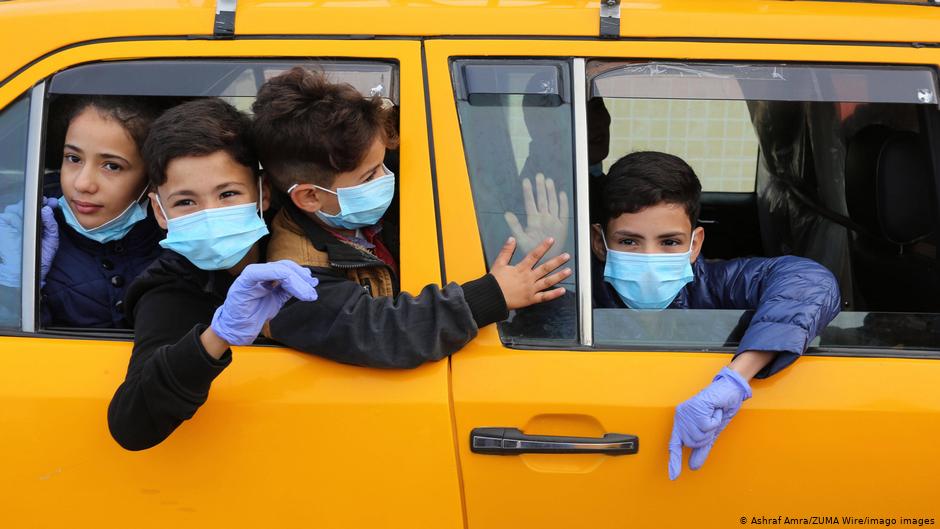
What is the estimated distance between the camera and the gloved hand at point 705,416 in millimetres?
1906

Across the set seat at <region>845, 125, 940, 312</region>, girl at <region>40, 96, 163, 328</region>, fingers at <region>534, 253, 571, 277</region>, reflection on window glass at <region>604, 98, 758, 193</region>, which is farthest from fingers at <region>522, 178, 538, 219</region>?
reflection on window glass at <region>604, 98, 758, 193</region>

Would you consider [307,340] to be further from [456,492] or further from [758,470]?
[758,470]

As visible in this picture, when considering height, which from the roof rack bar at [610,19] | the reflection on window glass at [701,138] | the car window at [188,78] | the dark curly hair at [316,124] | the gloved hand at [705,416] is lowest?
the gloved hand at [705,416]

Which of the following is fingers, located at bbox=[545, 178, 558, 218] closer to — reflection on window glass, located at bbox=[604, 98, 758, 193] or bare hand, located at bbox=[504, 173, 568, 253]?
bare hand, located at bbox=[504, 173, 568, 253]

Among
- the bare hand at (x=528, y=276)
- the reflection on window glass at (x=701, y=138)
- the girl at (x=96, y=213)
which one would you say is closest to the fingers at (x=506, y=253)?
the bare hand at (x=528, y=276)

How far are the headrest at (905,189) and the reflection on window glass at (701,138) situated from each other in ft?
7.41

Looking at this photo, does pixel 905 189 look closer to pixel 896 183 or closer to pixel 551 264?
pixel 896 183

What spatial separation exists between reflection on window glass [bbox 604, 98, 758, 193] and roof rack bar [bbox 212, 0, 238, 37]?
314 cm

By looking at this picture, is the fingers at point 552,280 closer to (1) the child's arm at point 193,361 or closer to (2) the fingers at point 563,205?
(2) the fingers at point 563,205

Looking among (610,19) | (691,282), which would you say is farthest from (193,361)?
(691,282)

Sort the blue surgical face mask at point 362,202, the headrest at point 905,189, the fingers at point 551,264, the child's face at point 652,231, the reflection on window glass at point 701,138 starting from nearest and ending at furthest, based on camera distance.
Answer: the fingers at point 551,264, the blue surgical face mask at point 362,202, the child's face at point 652,231, the headrest at point 905,189, the reflection on window glass at point 701,138

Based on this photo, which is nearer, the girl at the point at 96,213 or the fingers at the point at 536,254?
the fingers at the point at 536,254

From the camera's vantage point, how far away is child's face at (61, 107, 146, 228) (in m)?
2.28

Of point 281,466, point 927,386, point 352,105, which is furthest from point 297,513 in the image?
point 927,386
